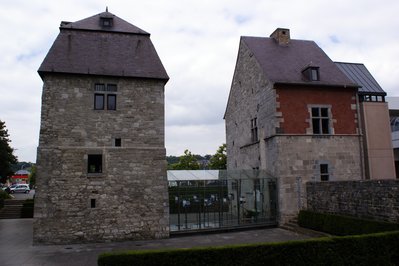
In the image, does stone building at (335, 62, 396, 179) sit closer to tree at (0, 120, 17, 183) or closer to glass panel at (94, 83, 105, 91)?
glass panel at (94, 83, 105, 91)

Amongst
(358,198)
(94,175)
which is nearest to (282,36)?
(358,198)

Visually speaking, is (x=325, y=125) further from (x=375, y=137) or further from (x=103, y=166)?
(x=103, y=166)

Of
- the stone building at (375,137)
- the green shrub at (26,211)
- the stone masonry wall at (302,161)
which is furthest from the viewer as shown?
the green shrub at (26,211)

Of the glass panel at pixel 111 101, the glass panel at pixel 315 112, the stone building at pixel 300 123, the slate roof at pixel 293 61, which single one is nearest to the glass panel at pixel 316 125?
the stone building at pixel 300 123

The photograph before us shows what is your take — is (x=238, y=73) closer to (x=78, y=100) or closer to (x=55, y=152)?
(x=78, y=100)

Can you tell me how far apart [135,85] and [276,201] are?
1038cm

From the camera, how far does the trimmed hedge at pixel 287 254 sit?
8.82 metres

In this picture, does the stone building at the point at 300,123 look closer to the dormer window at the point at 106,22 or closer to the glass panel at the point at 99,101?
the dormer window at the point at 106,22

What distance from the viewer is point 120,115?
54.4 feet

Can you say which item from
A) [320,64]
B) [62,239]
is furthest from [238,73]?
[62,239]

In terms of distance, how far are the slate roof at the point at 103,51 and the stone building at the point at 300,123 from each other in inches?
278

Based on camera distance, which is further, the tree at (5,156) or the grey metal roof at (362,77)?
the tree at (5,156)

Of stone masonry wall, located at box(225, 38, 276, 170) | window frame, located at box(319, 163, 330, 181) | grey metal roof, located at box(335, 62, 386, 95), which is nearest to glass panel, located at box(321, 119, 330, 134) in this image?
window frame, located at box(319, 163, 330, 181)

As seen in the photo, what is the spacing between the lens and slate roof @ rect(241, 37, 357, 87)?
19.9m
